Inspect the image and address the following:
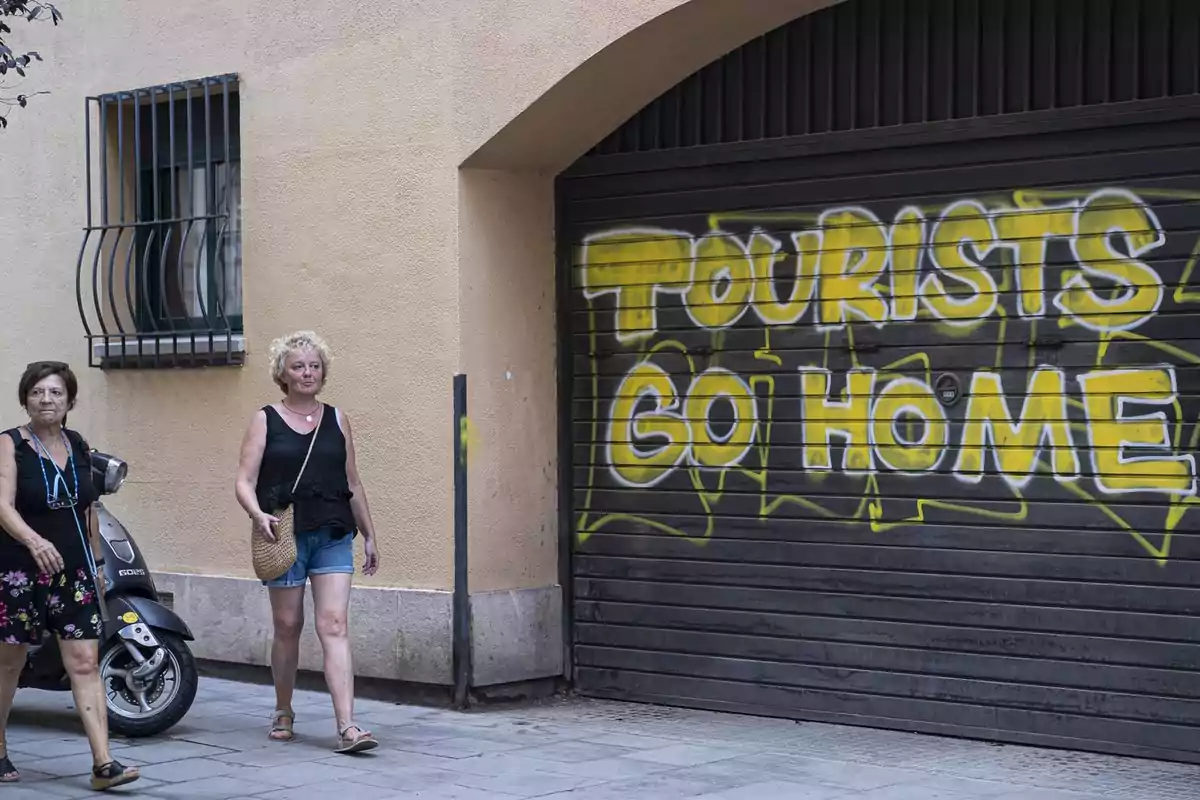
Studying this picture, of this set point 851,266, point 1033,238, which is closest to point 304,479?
point 851,266

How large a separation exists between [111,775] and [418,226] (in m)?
3.40

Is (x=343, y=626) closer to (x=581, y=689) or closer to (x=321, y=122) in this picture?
(x=581, y=689)

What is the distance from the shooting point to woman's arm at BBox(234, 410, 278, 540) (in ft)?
25.0

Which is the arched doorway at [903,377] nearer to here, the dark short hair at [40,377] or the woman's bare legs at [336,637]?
the woman's bare legs at [336,637]

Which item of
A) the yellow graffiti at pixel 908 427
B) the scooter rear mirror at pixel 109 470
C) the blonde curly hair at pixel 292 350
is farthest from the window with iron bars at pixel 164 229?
the yellow graffiti at pixel 908 427

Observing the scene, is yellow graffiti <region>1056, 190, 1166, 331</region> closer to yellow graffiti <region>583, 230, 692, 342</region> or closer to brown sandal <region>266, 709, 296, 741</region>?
yellow graffiti <region>583, 230, 692, 342</region>

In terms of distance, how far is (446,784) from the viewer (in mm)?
7121

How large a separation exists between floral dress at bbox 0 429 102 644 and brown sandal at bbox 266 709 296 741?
131 centimetres

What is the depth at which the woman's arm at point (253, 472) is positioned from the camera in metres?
7.63

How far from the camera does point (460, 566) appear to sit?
893 centimetres

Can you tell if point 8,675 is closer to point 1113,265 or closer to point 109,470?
point 109,470

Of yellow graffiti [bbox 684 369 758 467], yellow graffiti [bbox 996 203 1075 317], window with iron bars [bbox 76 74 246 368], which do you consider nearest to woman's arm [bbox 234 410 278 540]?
yellow graffiti [bbox 684 369 758 467]

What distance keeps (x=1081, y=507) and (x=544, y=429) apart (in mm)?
2947

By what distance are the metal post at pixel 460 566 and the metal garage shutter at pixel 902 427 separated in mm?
674
